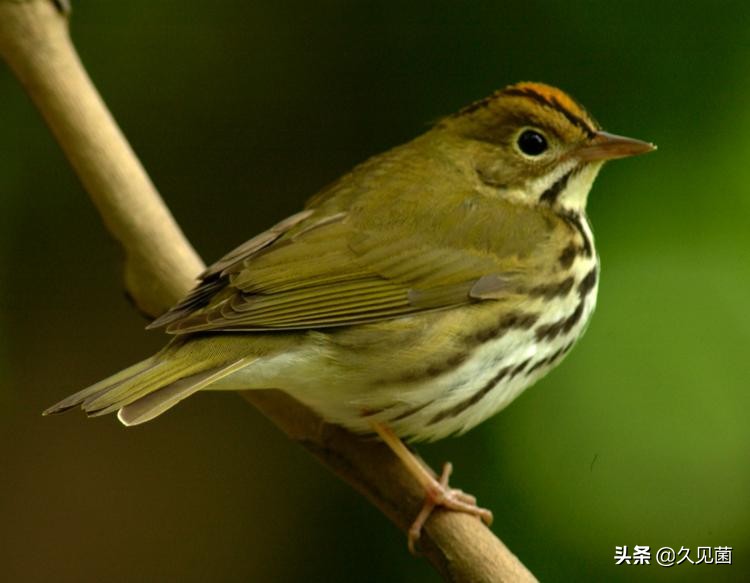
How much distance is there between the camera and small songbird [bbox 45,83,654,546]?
1954 mm

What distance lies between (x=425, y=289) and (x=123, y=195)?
1.80 feet

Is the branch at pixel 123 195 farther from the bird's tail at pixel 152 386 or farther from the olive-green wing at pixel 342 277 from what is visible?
the bird's tail at pixel 152 386

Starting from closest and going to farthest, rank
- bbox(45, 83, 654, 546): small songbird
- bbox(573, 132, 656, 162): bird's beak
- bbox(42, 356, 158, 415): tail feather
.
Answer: bbox(42, 356, 158, 415): tail feather
bbox(45, 83, 654, 546): small songbird
bbox(573, 132, 656, 162): bird's beak

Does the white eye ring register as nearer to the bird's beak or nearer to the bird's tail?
the bird's beak

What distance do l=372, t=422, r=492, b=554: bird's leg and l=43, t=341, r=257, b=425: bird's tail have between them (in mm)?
318

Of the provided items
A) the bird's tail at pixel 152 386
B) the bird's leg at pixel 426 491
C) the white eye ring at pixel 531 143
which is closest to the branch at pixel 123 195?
the bird's leg at pixel 426 491

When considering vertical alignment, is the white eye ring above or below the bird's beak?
above

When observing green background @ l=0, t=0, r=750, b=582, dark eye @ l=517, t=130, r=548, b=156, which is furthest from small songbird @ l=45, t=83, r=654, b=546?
green background @ l=0, t=0, r=750, b=582

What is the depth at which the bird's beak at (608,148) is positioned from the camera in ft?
6.77

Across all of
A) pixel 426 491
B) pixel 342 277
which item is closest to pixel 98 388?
pixel 342 277

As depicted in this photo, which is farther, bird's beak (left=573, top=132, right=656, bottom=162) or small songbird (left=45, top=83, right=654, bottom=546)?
bird's beak (left=573, top=132, right=656, bottom=162)

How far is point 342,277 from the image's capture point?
206 centimetres

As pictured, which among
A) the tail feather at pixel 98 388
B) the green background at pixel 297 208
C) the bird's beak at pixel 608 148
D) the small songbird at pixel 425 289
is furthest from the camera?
the green background at pixel 297 208

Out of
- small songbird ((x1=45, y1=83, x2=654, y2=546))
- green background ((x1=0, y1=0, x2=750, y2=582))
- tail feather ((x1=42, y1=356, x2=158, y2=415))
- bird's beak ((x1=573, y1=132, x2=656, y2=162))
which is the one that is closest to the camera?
tail feather ((x1=42, y1=356, x2=158, y2=415))
